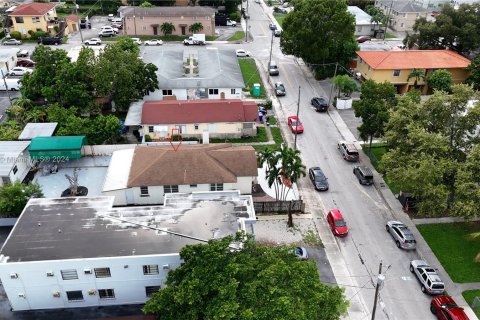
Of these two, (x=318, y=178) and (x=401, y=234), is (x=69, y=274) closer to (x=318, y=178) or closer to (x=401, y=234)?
(x=318, y=178)

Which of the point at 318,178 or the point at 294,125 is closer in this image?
the point at 318,178

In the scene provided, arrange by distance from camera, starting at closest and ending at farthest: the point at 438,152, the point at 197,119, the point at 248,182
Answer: the point at 438,152
the point at 248,182
the point at 197,119

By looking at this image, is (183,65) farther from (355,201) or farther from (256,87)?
(355,201)

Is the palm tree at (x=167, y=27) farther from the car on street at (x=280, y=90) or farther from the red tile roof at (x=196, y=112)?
the red tile roof at (x=196, y=112)

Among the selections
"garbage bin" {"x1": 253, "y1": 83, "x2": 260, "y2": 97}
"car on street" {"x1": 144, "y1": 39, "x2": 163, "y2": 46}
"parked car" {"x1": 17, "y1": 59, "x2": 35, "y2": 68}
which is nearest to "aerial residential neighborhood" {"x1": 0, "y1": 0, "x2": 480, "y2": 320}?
"parked car" {"x1": 17, "y1": 59, "x2": 35, "y2": 68}

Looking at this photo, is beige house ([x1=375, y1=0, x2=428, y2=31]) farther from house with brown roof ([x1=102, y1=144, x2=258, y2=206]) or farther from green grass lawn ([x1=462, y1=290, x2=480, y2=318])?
green grass lawn ([x1=462, y1=290, x2=480, y2=318])

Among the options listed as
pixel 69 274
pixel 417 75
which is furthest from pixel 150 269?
pixel 417 75

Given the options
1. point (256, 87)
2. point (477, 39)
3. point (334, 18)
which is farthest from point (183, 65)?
point (477, 39)
